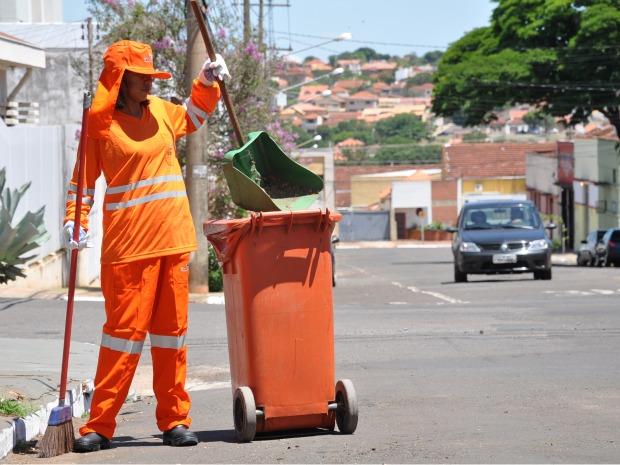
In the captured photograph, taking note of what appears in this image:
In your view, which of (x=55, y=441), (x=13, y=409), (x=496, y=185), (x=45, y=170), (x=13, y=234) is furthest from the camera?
(x=496, y=185)

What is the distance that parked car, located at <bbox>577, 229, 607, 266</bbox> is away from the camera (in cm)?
4381

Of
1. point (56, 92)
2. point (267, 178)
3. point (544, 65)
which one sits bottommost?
point (267, 178)

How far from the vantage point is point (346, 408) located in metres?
7.12

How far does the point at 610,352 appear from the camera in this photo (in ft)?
36.8

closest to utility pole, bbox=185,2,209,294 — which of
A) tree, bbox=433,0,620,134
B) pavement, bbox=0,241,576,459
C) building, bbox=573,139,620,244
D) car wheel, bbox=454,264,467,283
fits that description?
pavement, bbox=0,241,576,459

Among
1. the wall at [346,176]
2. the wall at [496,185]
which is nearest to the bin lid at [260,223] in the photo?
the wall at [496,185]

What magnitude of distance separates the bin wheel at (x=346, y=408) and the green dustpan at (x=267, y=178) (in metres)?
1.03

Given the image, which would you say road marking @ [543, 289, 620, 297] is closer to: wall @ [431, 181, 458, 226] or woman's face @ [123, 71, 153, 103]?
woman's face @ [123, 71, 153, 103]

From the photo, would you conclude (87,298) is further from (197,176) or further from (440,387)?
(440,387)

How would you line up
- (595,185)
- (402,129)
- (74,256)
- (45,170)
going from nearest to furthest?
(74,256), (45,170), (595,185), (402,129)

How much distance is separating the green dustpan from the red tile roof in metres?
90.1

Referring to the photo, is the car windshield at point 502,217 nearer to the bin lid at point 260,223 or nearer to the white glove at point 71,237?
the bin lid at point 260,223

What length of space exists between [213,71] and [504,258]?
18101mm

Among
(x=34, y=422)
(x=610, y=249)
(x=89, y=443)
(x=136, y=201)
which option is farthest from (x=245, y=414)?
(x=610, y=249)
